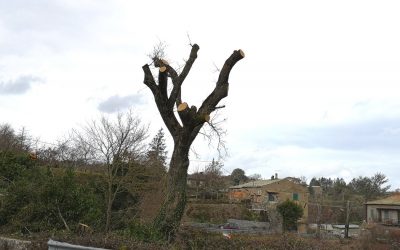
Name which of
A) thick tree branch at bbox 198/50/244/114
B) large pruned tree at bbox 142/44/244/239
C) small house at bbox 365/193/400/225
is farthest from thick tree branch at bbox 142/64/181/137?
small house at bbox 365/193/400/225

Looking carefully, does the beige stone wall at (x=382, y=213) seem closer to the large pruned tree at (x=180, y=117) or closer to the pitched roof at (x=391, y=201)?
the pitched roof at (x=391, y=201)

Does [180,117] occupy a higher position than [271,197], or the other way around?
[271,197]

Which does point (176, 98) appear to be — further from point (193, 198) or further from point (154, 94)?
point (193, 198)

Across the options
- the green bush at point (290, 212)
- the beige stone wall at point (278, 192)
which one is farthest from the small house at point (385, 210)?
the green bush at point (290, 212)

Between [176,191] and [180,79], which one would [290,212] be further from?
[180,79]

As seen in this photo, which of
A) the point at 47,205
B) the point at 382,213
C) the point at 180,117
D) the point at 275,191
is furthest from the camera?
the point at 275,191

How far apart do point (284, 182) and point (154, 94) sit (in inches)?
2823

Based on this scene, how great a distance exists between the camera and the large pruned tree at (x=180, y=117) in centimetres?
1145

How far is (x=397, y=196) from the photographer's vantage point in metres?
69.3

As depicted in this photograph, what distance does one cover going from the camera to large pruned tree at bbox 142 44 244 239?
11446 millimetres

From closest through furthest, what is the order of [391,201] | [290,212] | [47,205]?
[47,205] < [290,212] < [391,201]

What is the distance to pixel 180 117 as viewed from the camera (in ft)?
37.9

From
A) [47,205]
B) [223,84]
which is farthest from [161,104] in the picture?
[47,205]

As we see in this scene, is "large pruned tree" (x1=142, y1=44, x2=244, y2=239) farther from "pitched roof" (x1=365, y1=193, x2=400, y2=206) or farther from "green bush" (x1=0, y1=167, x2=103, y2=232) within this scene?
"pitched roof" (x1=365, y1=193, x2=400, y2=206)
